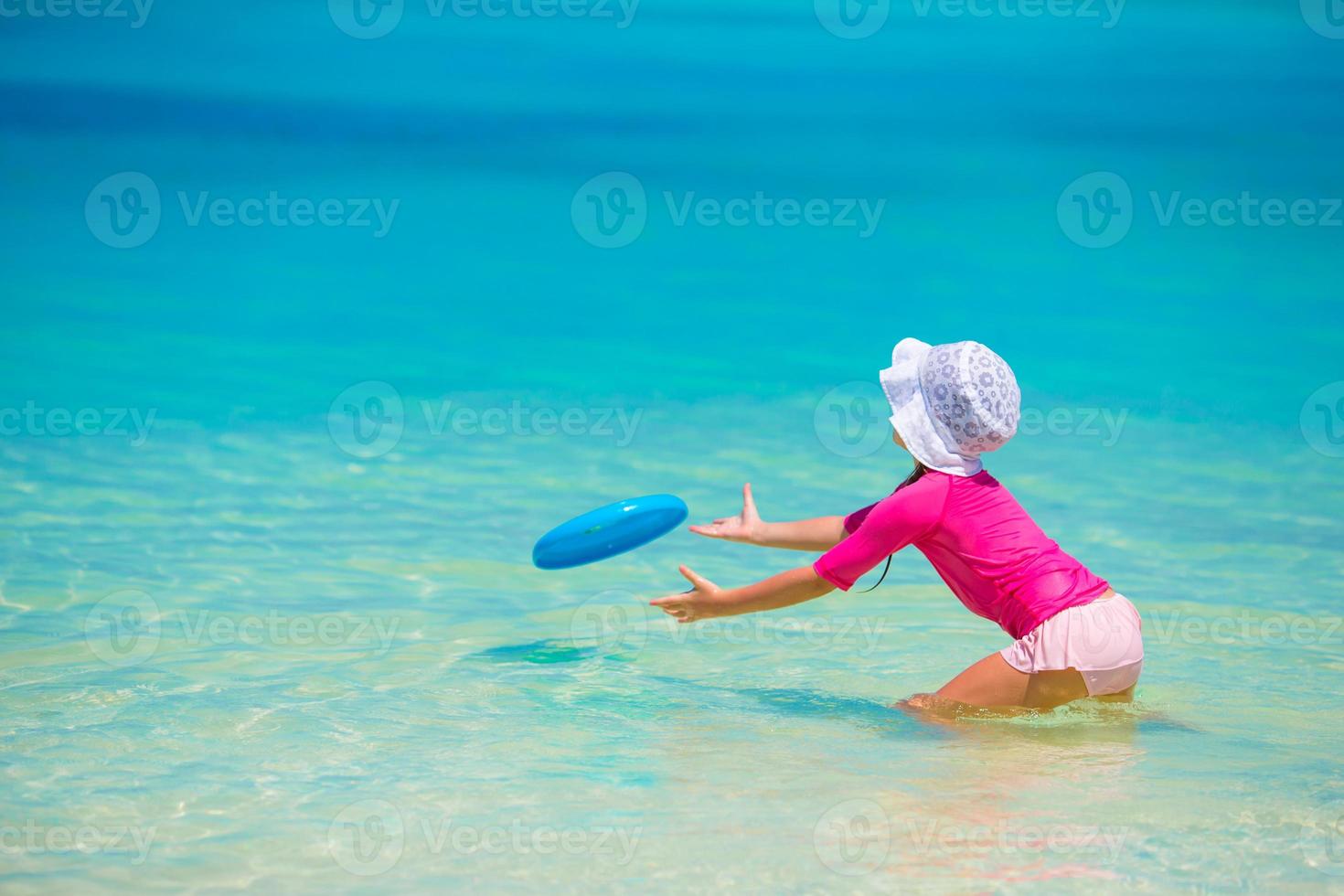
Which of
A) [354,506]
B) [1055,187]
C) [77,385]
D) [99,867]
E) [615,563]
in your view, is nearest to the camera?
[99,867]

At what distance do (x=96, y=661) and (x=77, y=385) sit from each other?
558 centimetres

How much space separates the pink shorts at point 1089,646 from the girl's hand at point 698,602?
2.69ft

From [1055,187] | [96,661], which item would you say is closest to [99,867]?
[96,661]

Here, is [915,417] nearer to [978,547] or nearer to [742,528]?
[978,547]

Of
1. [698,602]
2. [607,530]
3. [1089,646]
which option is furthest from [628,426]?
[1089,646]

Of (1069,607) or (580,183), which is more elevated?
(580,183)

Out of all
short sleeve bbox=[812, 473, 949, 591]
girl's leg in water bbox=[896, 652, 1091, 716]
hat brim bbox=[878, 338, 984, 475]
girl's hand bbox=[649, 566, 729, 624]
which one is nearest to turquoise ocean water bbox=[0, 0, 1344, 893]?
girl's leg in water bbox=[896, 652, 1091, 716]

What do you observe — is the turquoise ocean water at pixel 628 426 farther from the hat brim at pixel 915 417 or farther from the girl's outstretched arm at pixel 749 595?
the hat brim at pixel 915 417

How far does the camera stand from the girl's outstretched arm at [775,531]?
Answer: 4383 mm

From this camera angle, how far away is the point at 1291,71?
651 inches

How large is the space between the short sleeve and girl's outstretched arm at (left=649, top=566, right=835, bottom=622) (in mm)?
51

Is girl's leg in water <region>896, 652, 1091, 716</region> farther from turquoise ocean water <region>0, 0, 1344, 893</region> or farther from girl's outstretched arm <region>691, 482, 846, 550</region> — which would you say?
girl's outstretched arm <region>691, 482, 846, 550</region>

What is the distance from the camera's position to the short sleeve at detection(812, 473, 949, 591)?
388 centimetres

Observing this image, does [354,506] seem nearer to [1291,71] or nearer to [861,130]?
[861,130]
